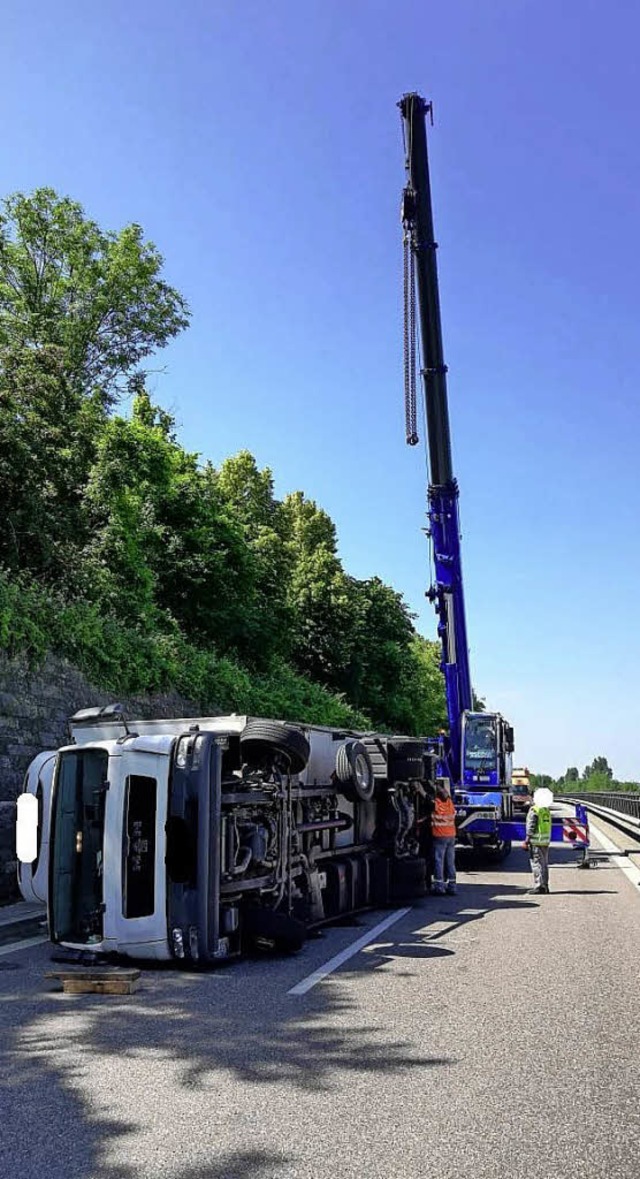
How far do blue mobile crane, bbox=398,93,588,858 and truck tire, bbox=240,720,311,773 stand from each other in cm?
1010

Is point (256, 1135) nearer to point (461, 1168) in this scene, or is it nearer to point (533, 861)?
point (461, 1168)

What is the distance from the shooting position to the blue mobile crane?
19969 mm

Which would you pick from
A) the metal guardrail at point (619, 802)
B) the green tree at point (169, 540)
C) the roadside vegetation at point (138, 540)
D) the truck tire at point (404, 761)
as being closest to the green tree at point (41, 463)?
the roadside vegetation at point (138, 540)

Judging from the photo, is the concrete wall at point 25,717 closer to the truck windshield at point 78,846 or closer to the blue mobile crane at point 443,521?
the truck windshield at point 78,846

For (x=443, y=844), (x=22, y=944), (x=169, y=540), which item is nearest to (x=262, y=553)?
(x=169, y=540)

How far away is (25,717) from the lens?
1508 centimetres

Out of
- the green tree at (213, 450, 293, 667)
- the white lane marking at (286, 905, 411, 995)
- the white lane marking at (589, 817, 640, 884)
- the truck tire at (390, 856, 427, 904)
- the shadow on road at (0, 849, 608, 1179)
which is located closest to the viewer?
the shadow on road at (0, 849, 608, 1179)

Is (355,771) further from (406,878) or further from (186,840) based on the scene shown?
(186,840)

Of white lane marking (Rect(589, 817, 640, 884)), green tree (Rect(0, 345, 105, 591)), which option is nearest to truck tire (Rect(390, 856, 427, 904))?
white lane marking (Rect(589, 817, 640, 884))

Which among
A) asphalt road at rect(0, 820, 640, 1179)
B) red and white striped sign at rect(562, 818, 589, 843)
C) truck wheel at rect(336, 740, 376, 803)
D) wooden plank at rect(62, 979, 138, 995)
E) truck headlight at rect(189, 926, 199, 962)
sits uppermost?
truck wheel at rect(336, 740, 376, 803)

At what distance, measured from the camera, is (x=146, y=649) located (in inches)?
825

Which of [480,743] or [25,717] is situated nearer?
[25,717]

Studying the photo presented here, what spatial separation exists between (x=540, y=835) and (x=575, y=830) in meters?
4.23

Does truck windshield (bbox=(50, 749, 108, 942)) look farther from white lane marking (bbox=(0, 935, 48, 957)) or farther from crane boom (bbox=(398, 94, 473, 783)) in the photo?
crane boom (bbox=(398, 94, 473, 783))
